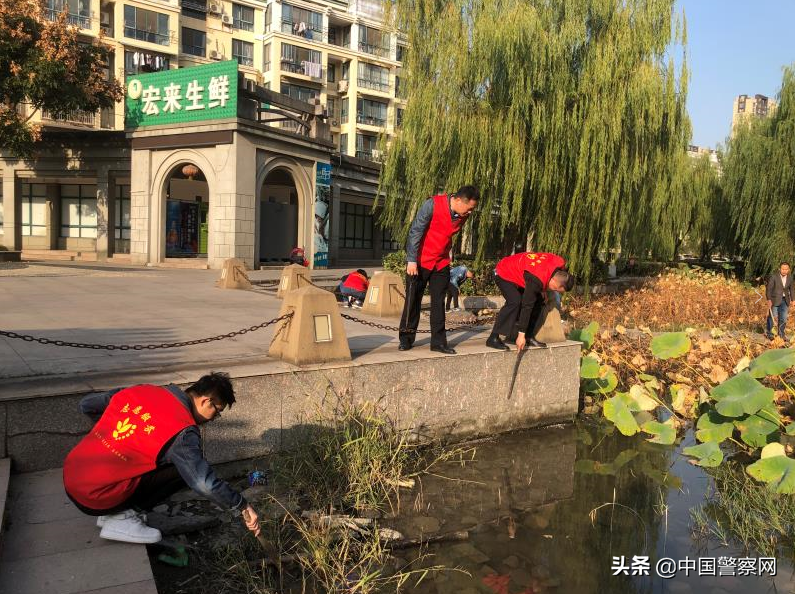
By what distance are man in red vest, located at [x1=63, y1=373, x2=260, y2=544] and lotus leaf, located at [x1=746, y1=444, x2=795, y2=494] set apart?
4.01 metres

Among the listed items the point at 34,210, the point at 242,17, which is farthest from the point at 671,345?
the point at 242,17

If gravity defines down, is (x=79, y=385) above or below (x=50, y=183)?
below

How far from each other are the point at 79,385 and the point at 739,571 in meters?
4.52

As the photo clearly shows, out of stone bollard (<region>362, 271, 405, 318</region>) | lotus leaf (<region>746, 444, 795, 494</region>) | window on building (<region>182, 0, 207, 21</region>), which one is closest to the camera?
lotus leaf (<region>746, 444, 795, 494</region>)

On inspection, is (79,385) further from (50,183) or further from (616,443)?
(50,183)

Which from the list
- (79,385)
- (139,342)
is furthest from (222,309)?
(79,385)

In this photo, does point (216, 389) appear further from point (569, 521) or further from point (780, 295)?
point (780, 295)

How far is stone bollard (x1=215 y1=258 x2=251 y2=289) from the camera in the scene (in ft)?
42.7

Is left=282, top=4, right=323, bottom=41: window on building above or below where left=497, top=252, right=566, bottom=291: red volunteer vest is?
above

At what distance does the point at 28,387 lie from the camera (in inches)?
155

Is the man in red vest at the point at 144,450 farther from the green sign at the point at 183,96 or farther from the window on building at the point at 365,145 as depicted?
the window on building at the point at 365,145

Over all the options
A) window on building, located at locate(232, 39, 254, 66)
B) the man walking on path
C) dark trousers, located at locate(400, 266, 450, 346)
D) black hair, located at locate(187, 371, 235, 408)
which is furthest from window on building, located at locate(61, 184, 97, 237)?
black hair, located at locate(187, 371, 235, 408)

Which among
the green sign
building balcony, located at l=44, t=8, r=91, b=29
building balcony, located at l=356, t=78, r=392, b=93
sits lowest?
the green sign

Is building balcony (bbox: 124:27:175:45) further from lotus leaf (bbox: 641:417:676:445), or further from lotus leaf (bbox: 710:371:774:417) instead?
lotus leaf (bbox: 710:371:774:417)
